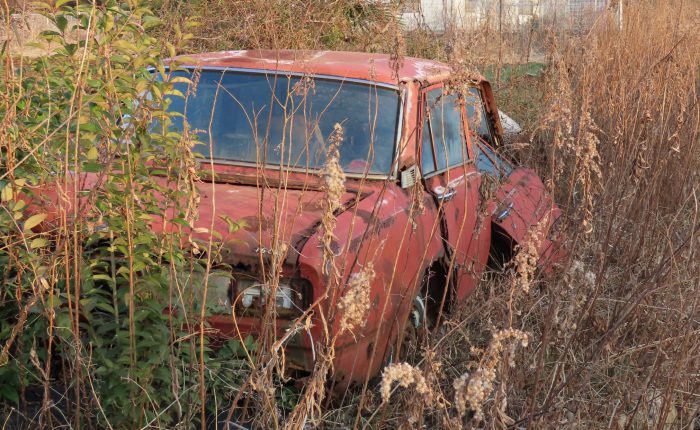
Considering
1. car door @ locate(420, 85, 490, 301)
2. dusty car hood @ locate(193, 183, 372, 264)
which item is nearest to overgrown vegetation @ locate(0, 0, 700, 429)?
dusty car hood @ locate(193, 183, 372, 264)

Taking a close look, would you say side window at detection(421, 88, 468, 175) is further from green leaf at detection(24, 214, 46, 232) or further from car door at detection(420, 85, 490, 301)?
green leaf at detection(24, 214, 46, 232)

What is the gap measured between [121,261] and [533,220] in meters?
2.52

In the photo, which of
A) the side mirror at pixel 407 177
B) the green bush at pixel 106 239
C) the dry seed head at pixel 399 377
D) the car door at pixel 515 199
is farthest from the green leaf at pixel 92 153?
the car door at pixel 515 199

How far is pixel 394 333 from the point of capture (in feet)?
11.1

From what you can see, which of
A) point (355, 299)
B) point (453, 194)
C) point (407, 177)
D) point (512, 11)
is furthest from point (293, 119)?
point (512, 11)

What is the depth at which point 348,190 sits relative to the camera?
366 cm

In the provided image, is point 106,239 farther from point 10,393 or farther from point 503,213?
point 503,213

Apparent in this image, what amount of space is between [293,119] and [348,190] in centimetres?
48

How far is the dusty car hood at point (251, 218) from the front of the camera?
2945mm

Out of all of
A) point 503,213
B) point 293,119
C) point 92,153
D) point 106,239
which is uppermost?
point 92,153

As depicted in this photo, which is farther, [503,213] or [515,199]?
[515,199]

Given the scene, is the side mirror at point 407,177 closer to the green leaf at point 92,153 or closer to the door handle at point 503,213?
the door handle at point 503,213

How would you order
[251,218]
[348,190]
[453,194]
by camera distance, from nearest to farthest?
[251,218] → [348,190] → [453,194]

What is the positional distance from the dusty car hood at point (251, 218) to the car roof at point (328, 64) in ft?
2.20
